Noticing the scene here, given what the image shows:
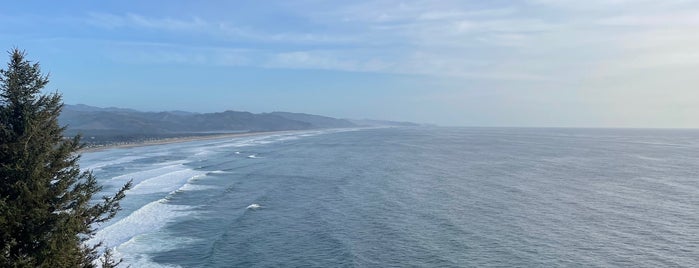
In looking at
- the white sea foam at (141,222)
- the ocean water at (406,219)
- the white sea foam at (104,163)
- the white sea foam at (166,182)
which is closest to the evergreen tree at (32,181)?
the ocean water at (406,219)

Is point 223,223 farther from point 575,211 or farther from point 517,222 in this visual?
point 575,211

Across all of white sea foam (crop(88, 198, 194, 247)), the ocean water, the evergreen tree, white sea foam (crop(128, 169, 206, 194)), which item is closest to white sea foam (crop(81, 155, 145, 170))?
the ocean water

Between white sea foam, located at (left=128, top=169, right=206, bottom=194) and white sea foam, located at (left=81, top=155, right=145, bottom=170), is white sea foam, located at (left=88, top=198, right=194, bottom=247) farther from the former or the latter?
white sea foam, located at (left=81, top=155, right=145, bottom=170)

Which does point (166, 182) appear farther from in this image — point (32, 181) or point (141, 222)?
point (32, 181)

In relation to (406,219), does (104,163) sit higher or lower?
higher

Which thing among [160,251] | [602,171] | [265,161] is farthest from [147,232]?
[602,171]

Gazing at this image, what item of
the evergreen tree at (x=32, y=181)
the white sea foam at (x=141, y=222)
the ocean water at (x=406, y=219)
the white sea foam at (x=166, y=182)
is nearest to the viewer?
the evergreen tree at (x=32, y=181)

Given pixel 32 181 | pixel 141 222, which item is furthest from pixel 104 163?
pixel 32 181

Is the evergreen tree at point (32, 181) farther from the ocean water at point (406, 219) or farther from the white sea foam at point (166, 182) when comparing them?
the white sea foam at point (166, 182)
